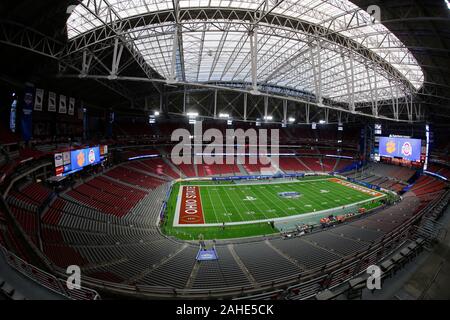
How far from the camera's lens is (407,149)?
42.9 metres

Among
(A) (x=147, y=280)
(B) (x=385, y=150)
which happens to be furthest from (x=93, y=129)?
(B) (x=385, y=150)

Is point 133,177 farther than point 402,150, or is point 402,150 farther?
point 402,150

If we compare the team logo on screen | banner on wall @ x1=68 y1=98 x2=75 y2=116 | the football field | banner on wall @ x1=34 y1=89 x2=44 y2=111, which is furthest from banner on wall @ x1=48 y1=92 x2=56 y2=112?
the football field

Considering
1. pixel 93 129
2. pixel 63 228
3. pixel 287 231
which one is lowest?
pixel 287 231

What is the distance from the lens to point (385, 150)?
153ft

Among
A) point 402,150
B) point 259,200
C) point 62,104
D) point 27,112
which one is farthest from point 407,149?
point 27,112

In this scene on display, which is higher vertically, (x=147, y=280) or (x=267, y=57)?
(x=267, y=57)

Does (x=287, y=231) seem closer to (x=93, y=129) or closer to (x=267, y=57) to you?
(x=267, y=57)

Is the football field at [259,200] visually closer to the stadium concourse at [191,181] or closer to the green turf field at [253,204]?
the green turf field at [253,204]

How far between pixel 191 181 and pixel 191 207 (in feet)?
49.1

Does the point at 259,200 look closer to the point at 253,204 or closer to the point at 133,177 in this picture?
the point at 253,204

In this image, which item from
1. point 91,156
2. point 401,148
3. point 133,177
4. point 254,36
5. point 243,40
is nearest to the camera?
point 254,36

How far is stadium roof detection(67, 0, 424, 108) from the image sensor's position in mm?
21094
